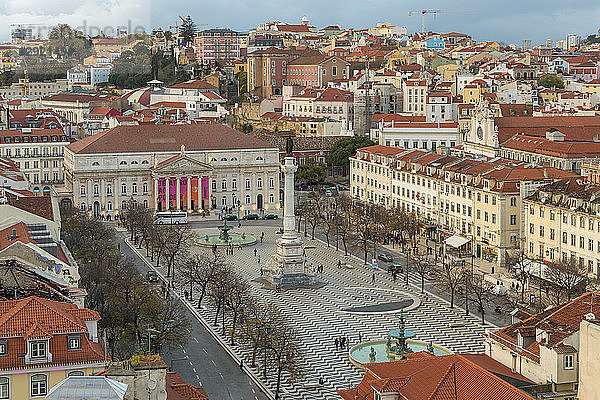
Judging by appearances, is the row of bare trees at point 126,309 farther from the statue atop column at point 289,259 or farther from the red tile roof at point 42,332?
the red tile roof at point 42,332

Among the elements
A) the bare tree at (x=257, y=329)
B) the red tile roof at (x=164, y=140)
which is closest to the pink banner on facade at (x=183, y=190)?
the red tile roof at (x=164, y=140)

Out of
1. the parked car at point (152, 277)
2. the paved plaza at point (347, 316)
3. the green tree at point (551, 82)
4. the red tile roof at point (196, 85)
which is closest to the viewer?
the paved plaza at point (347, 316)

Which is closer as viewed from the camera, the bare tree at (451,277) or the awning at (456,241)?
the bare tree at (451,277)

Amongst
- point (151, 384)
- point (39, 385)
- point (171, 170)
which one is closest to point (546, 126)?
point (171, 170)

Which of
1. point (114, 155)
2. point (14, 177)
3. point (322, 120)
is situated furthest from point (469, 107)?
point (14, 177)

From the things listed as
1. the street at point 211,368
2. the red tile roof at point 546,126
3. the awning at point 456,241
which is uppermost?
the red tile roof at point 546,126

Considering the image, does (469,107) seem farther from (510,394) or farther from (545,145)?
(510,394)
